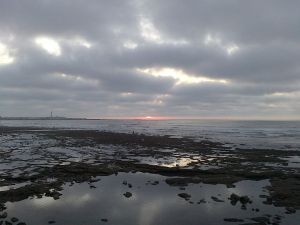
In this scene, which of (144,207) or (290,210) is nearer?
(290,210)

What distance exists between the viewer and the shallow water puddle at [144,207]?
15.1 metres

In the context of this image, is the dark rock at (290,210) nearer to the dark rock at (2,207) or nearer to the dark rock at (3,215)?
the dark rock at (3,215)

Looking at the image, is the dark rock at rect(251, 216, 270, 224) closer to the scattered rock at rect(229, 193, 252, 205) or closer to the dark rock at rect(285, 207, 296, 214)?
the dark rock at rect(285, 207, 296, 214)

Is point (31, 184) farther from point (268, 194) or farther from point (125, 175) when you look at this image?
point (268, 194)

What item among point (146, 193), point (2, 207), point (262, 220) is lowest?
point (262, 220)

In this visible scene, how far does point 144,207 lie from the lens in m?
17.0

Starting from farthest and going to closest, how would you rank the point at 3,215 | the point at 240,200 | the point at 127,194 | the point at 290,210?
the point at 127,194
the point at 240,200
the point at 290,210
the point at 3,215

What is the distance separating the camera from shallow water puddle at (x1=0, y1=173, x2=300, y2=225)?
49.5 ft

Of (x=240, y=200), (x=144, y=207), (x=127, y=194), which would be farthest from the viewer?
(x=127, y=194)

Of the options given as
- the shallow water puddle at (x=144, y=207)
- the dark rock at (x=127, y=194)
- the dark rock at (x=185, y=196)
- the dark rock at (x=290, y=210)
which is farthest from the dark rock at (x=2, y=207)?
the dark rock at (x=290, y=210)

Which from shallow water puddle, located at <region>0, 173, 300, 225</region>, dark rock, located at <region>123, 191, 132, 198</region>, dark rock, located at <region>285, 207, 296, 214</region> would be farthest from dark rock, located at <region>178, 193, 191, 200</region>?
dark rock, located at <region>285, 207, 296, 214</region>

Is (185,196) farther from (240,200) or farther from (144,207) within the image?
(144,207)

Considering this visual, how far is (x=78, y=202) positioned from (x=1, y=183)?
22.6 ft

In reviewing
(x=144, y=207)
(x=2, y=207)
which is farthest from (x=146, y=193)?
(x=2, y=207)
